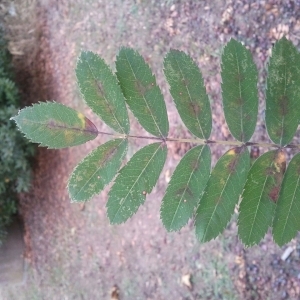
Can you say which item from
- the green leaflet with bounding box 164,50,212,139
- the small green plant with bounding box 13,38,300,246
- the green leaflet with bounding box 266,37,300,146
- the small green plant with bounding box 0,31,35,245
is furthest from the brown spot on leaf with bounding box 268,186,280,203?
the small green plant with bounding box 0,31,35,245

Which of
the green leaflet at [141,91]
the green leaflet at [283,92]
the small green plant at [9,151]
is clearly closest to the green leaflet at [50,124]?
the green leaflet at [141,91]

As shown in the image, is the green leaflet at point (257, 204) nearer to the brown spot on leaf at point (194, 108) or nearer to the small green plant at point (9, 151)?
the brown spot on leaf at point (194, 108)

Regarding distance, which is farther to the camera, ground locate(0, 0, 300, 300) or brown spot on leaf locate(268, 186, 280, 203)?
ground locate(0, 0, 300, 300)

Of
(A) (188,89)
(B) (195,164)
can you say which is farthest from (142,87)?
(B) (195,164)

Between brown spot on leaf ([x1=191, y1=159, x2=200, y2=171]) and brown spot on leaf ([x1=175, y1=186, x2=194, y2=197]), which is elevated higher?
brown spot on leaf ([x1=191, y1=159, x2=200, y2=171])

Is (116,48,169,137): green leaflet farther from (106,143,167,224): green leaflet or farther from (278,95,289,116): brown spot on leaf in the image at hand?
(278,95,289,116): brown spot on leaf

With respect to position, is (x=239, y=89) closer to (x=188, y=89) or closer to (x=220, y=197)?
(x=188, y=89)
